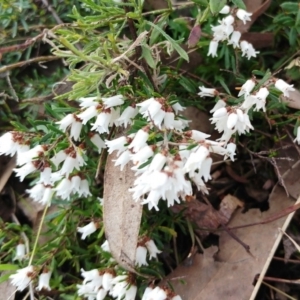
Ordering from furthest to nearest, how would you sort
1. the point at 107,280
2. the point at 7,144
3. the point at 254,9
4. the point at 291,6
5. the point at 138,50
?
the point at 254,9 < the point at 291,6 < the point at 107,280 < the point at 138,50 < the point at 7,144

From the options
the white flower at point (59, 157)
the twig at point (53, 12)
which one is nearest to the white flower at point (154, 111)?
the white flower at point (59, 157)

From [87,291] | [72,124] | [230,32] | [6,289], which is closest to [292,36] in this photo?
[230,32]

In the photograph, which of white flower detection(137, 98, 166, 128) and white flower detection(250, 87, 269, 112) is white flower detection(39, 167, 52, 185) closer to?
white flower detection(137, 98, 166, 128)

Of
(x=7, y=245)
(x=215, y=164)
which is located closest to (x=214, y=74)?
(x=215, y=164)

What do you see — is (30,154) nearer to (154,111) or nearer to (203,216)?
(154,111)

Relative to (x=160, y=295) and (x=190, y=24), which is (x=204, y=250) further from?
(x=190, y=24)

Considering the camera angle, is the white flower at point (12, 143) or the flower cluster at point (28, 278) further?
the flower cluster at point (28, 278)

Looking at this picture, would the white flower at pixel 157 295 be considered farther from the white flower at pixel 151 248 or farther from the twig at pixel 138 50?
the twig at pixel 138 50
